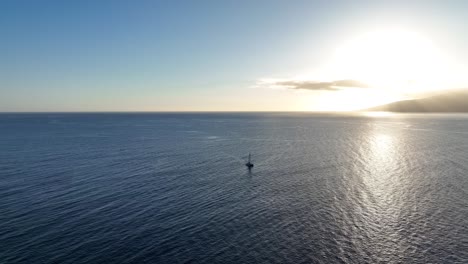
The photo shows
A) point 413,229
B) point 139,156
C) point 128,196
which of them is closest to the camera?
point 413,229

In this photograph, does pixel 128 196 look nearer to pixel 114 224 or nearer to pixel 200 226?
pixel 114 224

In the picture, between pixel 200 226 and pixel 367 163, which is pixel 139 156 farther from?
pixel 367 163

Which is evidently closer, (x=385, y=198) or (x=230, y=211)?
(x=230, y=211)

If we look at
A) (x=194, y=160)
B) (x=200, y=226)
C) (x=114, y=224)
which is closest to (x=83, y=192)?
(x=114, y=224)

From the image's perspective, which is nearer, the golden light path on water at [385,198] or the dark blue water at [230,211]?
the dark blue water at [230,211]

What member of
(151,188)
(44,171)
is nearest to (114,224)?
(151,188)

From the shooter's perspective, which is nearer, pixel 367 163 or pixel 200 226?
pixel 200 226

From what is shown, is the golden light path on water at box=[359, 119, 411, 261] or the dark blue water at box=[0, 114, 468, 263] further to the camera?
the golden light path on water at box=[359, 119, 411, 261]

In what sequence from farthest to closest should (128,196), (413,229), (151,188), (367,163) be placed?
(367,163), (151,188), (128,196), (413,229)

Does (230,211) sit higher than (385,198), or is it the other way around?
(385,198)
